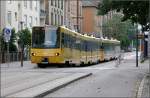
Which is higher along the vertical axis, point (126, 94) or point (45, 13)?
point (45, 13)

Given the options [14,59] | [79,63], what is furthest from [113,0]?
[14,59]

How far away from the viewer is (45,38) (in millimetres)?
42188

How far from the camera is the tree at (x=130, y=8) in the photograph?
28.3 meters

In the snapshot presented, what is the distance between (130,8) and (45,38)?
14.0 m

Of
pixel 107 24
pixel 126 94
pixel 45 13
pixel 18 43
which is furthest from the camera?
pixel 107 24

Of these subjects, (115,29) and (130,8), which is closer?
(130,8)

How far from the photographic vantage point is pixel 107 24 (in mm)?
119312

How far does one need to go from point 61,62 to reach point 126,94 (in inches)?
899

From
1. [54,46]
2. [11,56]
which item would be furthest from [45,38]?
[11,56]

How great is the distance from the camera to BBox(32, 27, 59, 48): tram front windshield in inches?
1651

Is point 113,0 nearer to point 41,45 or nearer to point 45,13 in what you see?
point 41,45

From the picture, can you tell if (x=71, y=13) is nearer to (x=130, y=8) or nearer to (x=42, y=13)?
(x=42, y=13)

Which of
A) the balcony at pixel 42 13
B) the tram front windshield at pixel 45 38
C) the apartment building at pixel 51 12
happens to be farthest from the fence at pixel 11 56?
the tram front windshield at pixel 45 38

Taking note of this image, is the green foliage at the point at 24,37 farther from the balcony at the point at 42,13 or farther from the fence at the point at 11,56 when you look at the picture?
the balcony at the point at 42,13
